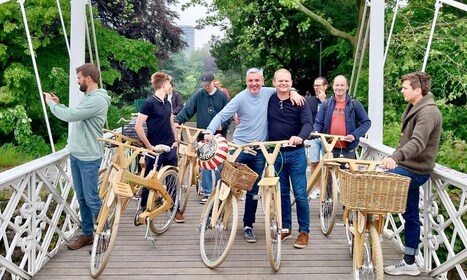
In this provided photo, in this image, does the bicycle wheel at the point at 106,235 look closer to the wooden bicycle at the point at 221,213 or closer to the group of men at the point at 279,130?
the group of men at the point at 279,130

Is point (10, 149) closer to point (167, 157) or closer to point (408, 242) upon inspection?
point (167, 157)

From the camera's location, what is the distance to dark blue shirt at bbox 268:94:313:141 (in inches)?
165

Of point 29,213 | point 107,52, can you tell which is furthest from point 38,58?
point 29,213

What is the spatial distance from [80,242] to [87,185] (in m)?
0.58

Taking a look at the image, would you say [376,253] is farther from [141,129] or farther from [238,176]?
[141,129]

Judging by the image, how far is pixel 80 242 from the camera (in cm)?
442

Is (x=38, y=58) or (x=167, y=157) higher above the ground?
(x=38, y=58)

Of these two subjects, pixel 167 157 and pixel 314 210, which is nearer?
pixel 167 157

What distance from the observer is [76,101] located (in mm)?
5262

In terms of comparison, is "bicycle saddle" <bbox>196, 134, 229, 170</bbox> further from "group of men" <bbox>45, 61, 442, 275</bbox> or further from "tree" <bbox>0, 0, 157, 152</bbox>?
"tree" <bbox>0, 0, 157, 152</bbox>

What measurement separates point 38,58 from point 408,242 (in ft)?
35.4

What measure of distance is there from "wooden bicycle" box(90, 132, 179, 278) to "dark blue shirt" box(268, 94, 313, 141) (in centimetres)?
104

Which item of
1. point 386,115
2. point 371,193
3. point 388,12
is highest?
point 388,12

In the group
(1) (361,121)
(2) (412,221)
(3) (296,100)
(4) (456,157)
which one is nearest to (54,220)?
(3) (296,100)
